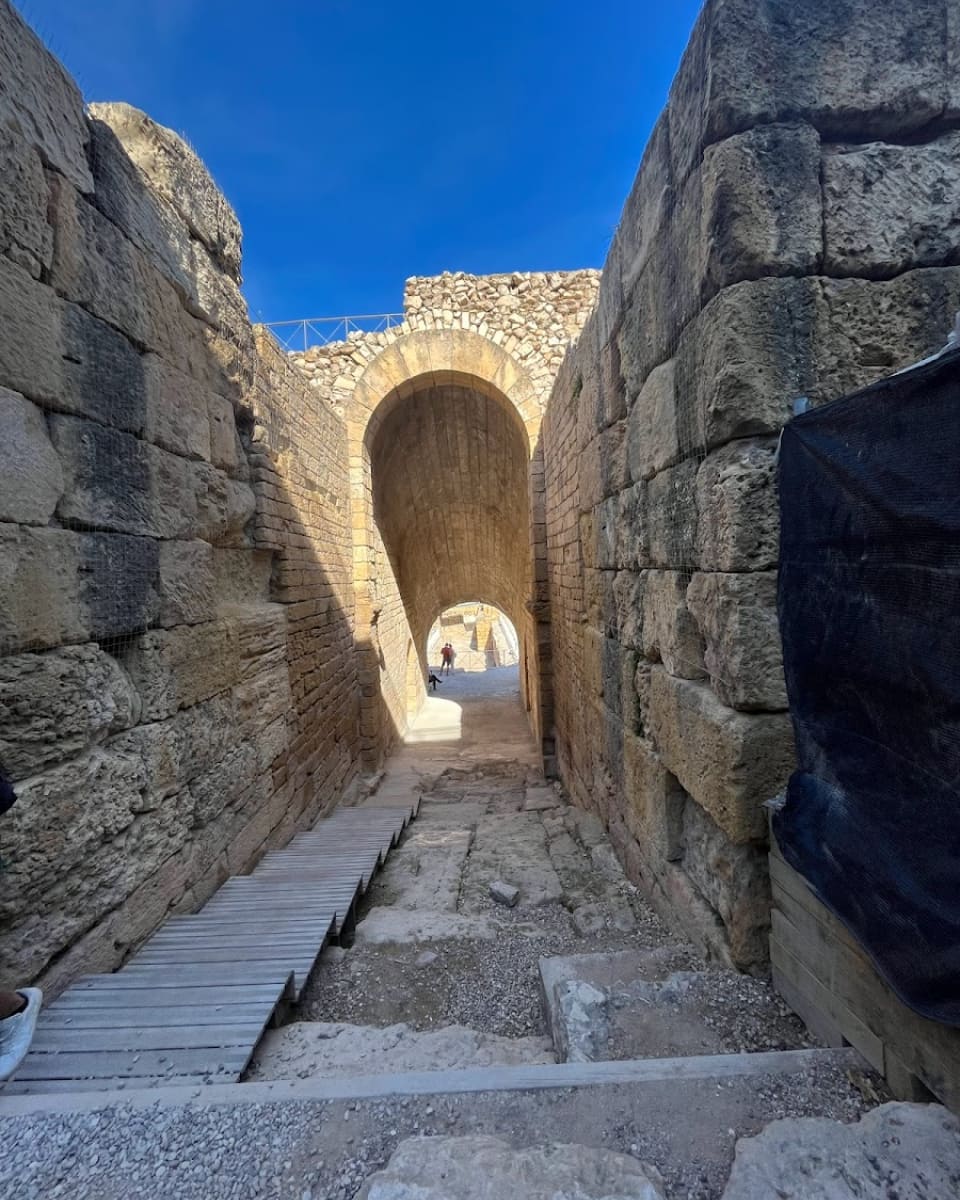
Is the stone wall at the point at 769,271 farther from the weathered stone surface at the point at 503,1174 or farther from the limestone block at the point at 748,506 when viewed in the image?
the weathered stone surface at the point at 503,1174

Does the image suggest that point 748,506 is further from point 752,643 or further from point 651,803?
point 651,803

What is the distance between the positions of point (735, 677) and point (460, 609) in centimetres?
2409

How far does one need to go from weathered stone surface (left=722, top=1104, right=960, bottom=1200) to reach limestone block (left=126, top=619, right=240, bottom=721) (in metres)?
2.66

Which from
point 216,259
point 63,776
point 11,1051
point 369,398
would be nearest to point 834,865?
point 11,1051

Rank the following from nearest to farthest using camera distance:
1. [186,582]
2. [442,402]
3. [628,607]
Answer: [186,582]
[628,607]
[442,402]

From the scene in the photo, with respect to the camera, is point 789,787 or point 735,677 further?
point 735,677

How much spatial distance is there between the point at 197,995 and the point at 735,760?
6.88 ft

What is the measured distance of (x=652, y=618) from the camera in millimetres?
2686

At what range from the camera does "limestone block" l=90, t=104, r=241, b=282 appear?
303 cm

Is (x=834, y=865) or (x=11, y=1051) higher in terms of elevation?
(x=834, y=865)

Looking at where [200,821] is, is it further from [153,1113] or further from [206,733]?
[153,1113]

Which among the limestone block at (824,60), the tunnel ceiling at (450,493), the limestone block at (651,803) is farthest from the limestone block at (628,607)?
the tunnel ceiling at (450,493)

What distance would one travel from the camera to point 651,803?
2717 millimetres

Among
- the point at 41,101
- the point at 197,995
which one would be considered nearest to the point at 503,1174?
the point at 197,995
